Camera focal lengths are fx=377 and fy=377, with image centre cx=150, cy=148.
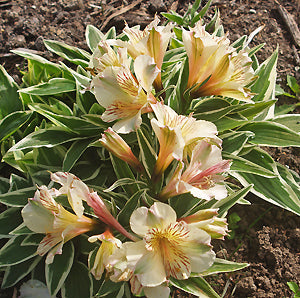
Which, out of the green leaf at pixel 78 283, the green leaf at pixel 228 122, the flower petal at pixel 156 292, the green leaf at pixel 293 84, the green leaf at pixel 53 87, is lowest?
the green leaf at pixel 78 283

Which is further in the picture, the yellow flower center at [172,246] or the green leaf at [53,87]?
the green leaf at [53,87]

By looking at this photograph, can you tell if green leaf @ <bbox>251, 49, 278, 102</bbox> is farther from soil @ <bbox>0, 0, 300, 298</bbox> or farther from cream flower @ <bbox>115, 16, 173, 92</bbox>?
cream flower @ <bbox>115, 16, 173, 92</bbox>

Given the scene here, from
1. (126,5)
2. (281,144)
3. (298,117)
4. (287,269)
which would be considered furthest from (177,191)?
(126,5)

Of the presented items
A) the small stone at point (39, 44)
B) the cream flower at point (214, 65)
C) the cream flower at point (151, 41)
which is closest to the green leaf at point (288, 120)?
the cream flower at point (214, 65)

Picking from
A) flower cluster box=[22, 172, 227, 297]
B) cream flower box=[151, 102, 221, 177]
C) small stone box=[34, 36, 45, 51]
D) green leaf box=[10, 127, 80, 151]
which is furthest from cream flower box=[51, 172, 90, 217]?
small stone box=[34, 36, 45, 51]

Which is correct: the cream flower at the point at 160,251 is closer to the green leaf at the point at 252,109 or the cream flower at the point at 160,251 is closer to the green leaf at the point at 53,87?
the green leaf at the point at 252,109

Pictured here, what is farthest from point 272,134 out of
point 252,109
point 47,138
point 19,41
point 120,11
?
point 19,41
